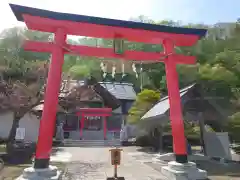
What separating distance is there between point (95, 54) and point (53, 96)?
2.17 metres

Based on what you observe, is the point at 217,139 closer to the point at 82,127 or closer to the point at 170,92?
the point at 170,92

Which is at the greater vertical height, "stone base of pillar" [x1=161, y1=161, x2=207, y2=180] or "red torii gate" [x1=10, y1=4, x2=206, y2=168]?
"red torii gate" [x1=10, y1=4, x2=206, y2=168]

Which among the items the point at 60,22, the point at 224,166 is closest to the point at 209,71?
the point at 224,166

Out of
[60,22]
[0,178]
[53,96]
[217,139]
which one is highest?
[60,22]

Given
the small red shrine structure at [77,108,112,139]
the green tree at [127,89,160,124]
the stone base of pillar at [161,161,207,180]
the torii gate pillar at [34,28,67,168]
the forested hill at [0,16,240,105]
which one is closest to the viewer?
the torii gate pillar at [34,28,67,168]

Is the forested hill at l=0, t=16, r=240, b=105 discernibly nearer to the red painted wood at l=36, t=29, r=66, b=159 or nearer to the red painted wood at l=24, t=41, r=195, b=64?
the red painted wood at l=24, t=41, r=195, b=64

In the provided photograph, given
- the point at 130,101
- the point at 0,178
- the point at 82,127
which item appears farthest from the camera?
the point at 130,101

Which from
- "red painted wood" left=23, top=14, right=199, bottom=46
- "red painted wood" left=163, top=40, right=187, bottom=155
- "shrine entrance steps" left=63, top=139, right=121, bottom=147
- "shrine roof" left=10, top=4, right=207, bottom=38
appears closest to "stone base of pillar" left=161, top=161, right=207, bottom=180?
"red painted wood" left=163, top=40, right=187, bottom=155

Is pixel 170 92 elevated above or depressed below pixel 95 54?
below

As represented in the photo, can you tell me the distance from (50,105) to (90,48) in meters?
2.48

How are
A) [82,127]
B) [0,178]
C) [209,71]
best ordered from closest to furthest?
1. [0,178]
2. [209,71]
3. [82,127]

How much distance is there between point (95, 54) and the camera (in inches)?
352

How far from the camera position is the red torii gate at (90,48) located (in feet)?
25.5

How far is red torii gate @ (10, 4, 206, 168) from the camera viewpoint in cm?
776
